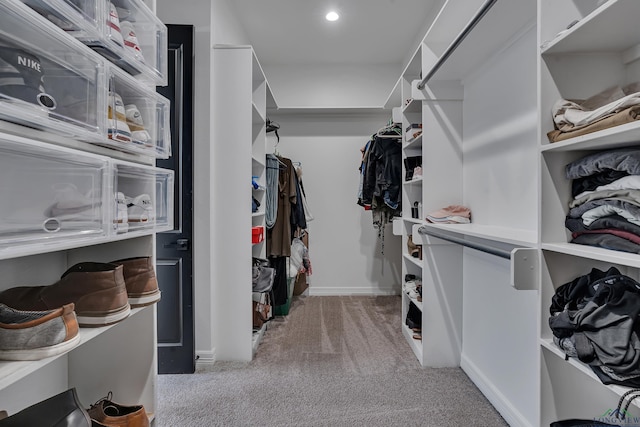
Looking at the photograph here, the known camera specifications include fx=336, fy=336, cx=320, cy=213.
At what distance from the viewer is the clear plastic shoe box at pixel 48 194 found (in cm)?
75

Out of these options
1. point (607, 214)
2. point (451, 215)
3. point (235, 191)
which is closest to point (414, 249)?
point (451, 215)

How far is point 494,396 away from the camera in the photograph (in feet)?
5.90

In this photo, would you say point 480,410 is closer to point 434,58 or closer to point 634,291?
point 634,291

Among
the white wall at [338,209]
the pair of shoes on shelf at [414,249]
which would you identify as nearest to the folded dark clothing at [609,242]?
the pair of shoes on shelf at [414,249]

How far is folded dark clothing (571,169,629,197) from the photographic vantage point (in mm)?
870

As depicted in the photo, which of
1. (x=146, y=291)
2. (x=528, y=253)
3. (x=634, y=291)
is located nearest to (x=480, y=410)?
(x=528, y=253)

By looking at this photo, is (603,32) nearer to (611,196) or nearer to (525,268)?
(611,196)

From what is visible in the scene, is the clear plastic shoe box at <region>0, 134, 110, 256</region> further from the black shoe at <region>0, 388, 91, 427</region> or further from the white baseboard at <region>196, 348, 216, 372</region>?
the white baseboard at <region>196, 348, 216, 372</region>

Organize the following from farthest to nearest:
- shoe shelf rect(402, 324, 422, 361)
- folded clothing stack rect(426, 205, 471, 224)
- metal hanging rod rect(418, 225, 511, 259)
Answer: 1. shoe shelf rect(402, 324, 422, 361)
2. folded clothing stack rect(426, 205, 471, 224)
3. metal hanging rod rect(418, 225, 511, 259)

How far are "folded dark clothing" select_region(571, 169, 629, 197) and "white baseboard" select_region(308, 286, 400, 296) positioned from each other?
3117 millimetres

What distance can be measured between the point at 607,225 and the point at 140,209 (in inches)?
55.2

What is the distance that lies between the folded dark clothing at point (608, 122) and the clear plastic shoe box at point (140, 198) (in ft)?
4.24

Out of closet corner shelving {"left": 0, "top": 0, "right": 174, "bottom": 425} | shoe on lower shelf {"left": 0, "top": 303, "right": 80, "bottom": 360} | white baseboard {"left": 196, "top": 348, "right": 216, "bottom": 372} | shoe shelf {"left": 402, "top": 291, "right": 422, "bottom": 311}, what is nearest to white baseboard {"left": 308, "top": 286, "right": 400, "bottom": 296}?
shoe shelf {"left": 402, "top": 291, "right": 422, "bottom": 311}

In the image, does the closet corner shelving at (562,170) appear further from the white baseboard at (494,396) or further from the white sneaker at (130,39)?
the white sneaker at (130,39)
